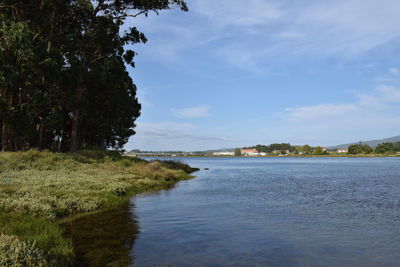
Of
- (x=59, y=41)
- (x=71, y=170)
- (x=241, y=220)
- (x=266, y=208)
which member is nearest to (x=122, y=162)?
(x=71, y=170)

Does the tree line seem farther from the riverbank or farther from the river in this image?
the river

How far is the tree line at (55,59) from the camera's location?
1194 inches

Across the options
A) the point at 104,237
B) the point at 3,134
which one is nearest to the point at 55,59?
the point at 3,134

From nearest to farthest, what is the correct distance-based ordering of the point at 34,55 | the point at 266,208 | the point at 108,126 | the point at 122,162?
the point at 266,208 → the point at 34,55 → the point at 122,162 → the point at 108,126

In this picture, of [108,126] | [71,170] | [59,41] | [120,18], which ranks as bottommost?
[71,170]

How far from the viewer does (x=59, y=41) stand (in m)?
37.4

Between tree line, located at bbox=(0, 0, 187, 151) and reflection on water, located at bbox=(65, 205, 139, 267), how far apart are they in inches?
806

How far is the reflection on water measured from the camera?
924 centimetres

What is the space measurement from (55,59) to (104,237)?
25532mm

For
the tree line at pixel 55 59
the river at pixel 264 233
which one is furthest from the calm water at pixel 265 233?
the tree line at pixel 55 59

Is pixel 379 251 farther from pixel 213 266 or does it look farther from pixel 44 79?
pixel 44 79

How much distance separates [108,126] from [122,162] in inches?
504

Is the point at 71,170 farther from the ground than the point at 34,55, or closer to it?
closer to it

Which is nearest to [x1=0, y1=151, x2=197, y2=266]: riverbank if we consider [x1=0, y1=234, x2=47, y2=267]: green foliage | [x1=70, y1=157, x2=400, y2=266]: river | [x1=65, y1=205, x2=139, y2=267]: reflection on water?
[x1=0, y1=234, x2=47, y2=267]: green foliage
